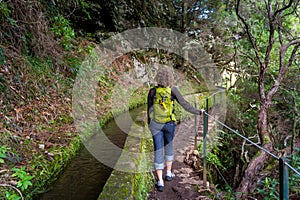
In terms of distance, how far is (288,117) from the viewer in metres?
8.21

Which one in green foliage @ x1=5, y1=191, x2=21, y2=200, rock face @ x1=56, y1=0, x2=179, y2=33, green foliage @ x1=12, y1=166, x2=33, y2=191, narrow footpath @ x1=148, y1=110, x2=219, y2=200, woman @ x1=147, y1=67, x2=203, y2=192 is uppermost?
rock face @ x1=56, y1=0, x2=179, y2=33

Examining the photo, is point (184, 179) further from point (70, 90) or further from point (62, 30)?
point (62, 30)

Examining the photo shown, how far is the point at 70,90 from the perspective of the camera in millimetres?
7012

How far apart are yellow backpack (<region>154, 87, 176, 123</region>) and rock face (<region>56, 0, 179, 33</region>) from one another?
8.11 meters

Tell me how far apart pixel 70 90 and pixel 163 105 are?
4410 millimetres

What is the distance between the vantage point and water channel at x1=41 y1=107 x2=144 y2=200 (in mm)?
3439

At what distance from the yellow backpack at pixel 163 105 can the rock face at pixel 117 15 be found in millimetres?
A: 8105

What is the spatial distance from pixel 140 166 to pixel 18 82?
348 centimetres

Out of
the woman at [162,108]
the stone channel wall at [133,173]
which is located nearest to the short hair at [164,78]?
the woman at [162,108]

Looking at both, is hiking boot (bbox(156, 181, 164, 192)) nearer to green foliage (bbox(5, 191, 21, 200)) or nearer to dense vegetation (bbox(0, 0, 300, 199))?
dense vegetation (bbox(0, 0, 300, 199))

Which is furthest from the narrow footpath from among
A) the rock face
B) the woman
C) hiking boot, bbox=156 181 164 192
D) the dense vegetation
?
the rock face

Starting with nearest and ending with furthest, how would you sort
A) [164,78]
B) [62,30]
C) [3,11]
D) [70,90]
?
[164,78], [3,11], [70,90], [62,30]

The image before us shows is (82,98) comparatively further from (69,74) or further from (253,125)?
(253,125)

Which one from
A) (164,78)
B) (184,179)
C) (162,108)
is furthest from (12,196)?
(184,179)
